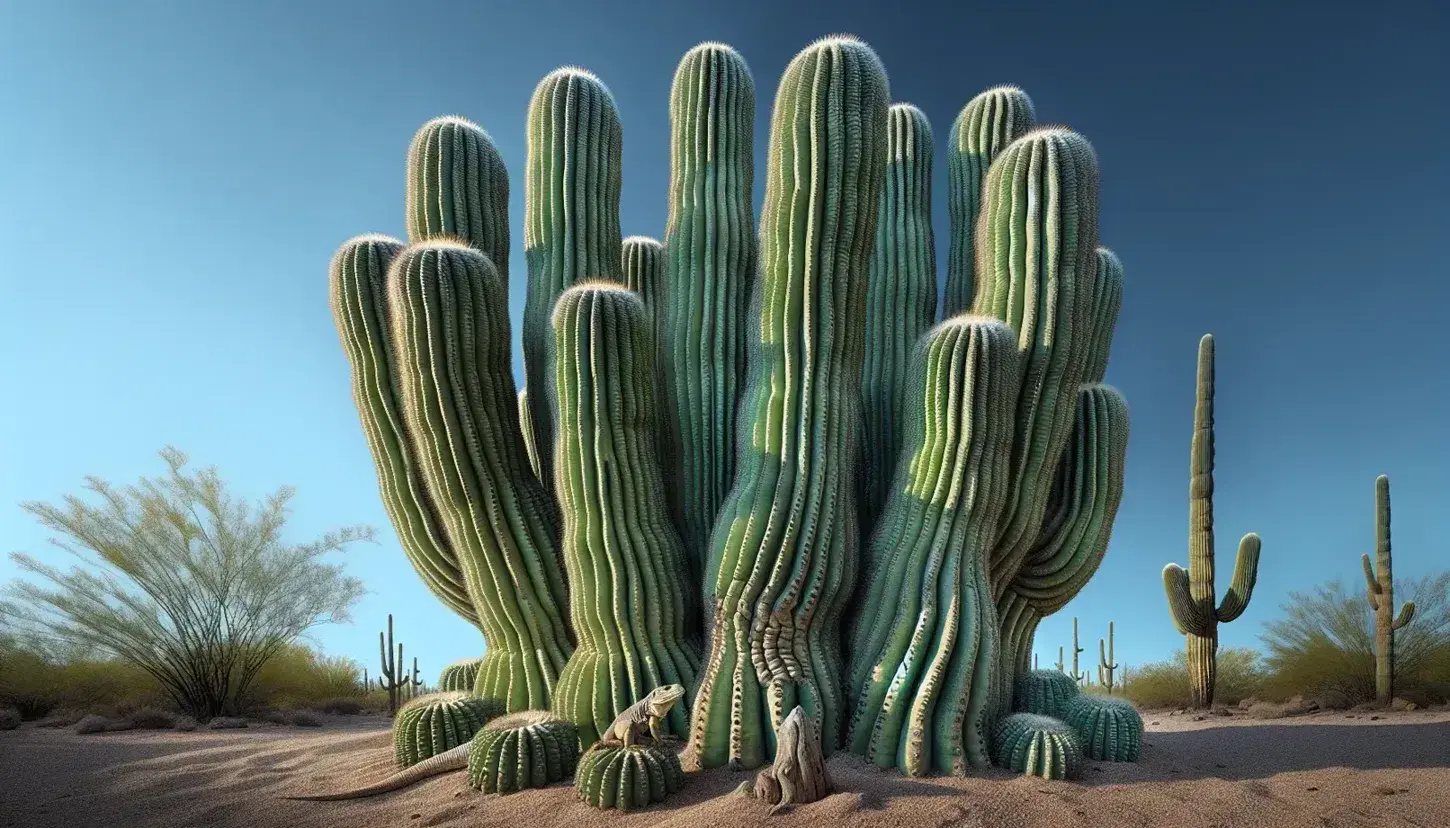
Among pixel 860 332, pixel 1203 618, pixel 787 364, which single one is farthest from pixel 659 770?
pixel 1203 618

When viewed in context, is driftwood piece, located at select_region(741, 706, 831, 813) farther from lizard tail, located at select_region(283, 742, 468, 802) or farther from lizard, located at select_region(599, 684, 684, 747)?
lizard tail, located at select_region(283, 742, 468, 802)

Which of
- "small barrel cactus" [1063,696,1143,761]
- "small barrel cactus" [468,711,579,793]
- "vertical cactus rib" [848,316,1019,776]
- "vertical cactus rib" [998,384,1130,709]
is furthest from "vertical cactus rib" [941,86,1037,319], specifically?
"small barrel cactus" [468,711,579,793]

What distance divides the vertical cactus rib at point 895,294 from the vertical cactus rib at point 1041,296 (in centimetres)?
101

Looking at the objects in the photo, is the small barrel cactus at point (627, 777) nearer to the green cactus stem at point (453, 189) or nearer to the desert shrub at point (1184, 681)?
the green cactus stem at point (453, 189)

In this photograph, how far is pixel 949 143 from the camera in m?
10.2

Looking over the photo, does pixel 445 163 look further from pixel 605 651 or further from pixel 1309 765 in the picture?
pixel 1309 765

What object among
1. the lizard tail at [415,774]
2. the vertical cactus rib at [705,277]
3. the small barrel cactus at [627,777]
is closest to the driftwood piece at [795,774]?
the small barrel cactus at [627,777]

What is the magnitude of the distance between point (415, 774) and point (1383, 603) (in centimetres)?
1378

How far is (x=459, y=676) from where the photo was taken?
9875mm

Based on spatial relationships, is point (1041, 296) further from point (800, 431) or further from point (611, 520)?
point (611, 520)

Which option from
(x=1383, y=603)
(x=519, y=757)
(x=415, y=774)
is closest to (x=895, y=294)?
(x=519, y=757)

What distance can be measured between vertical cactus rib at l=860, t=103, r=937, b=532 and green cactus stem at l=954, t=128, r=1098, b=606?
1.00 m

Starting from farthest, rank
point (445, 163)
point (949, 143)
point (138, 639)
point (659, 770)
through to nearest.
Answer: point (138, 639) → point (949, 143) → point (445, 163) → point (659, 770)

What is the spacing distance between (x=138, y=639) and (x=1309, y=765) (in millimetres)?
14125
